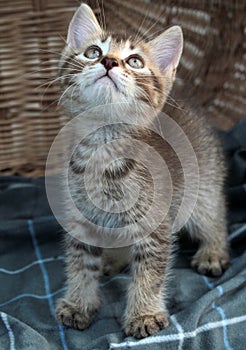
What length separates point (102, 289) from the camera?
170cm

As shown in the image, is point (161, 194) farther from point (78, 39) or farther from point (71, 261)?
point (78, 39)

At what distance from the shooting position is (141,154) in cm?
149

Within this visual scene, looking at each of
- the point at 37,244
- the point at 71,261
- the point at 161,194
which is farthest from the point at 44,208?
the point at 161,194

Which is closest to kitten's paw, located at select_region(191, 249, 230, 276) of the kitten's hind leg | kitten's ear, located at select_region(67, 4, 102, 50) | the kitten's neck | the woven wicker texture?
the kitten's hind leg

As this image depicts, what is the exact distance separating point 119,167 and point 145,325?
41cm

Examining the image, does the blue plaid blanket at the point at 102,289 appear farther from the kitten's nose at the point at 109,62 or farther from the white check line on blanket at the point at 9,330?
the kitten's nose at the point at 109,62

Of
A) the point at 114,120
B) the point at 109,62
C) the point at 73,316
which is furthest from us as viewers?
the point at 73,316

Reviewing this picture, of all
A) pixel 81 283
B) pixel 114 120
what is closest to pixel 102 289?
pixel 81 283

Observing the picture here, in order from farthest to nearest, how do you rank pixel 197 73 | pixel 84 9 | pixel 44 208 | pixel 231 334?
1. pixel 197 73
2. pixel 44 208
3. pixel 84 9
4. pixel 231 334

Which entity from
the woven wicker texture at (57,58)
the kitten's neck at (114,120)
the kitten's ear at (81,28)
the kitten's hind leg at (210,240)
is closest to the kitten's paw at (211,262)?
the kitten's hind leg at (210,240)

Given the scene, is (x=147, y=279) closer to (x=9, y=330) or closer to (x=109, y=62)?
(x=9, y=330)

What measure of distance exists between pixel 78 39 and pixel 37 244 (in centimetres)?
72

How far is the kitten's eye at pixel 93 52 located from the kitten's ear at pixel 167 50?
173 millimetres

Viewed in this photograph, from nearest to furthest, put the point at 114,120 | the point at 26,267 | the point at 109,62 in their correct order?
the point at 109,62
the point at 114,120
the point at 26,267
